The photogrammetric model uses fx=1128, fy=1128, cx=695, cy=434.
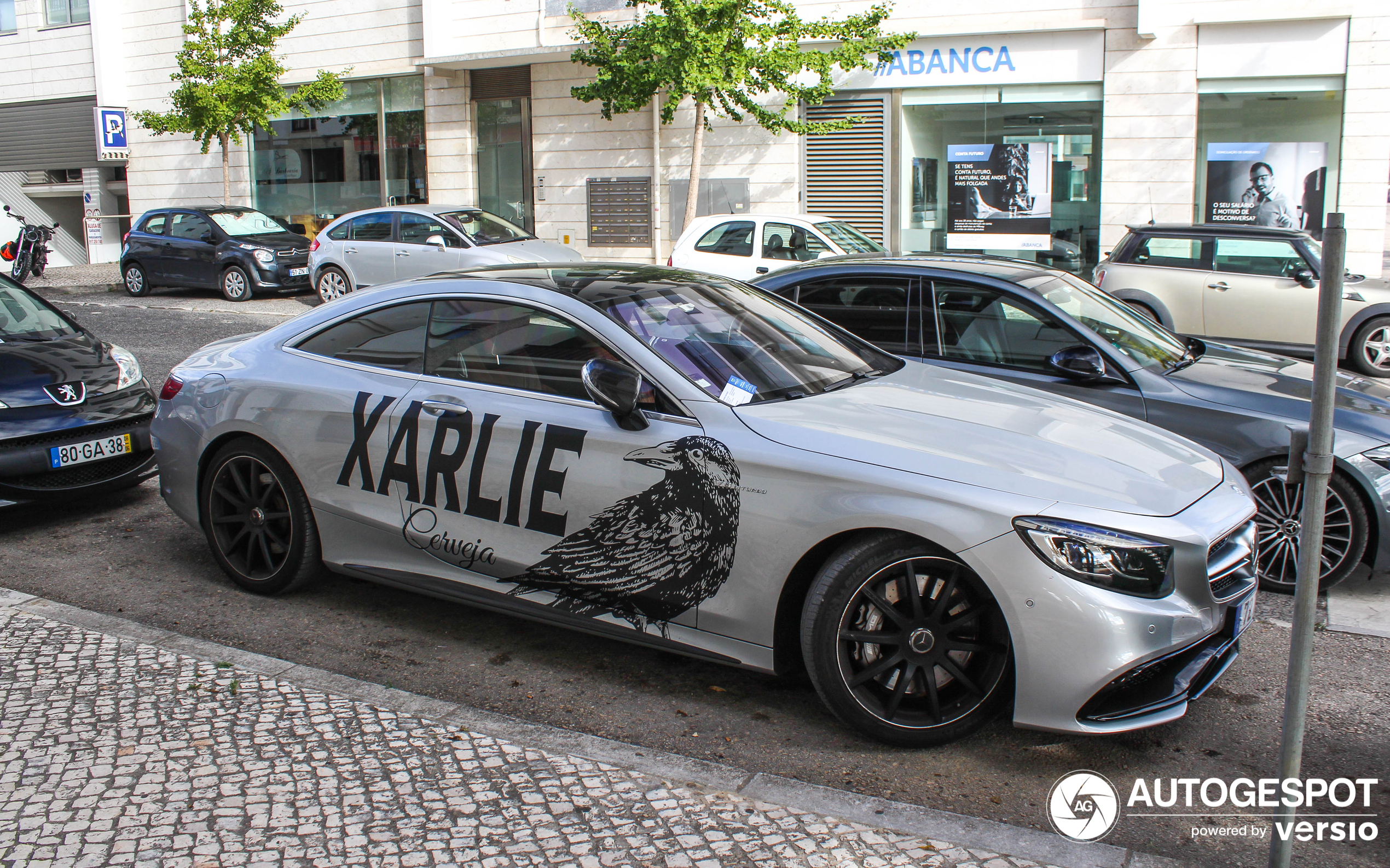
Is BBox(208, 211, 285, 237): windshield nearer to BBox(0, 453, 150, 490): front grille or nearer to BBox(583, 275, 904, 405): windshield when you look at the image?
BBox(0, 453, 150, 490): front grille

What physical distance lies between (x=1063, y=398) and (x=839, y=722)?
162cm

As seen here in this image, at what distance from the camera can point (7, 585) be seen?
17.9 ft

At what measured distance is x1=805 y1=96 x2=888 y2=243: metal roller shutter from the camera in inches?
736

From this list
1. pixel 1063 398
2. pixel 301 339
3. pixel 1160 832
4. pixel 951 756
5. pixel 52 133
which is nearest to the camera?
pixel 1160 832

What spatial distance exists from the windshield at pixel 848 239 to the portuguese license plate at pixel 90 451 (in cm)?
899

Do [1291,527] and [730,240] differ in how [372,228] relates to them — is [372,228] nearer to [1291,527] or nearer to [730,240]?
[730,240]

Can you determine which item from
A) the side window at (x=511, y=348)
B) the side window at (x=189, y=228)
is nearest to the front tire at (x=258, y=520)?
the side window at (x=511, y=348)

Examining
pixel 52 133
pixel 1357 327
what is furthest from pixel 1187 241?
pixel 52 133

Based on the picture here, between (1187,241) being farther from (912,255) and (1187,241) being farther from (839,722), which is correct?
(839,722)

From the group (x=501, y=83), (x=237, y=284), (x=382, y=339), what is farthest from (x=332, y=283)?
(x=382, y=339)

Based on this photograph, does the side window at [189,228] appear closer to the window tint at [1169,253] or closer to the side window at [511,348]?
the window tint at [1169,253]

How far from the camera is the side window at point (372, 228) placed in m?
16.6

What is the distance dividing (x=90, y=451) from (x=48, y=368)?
2.02 ft

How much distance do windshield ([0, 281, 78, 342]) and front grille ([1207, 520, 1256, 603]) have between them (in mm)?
6638
